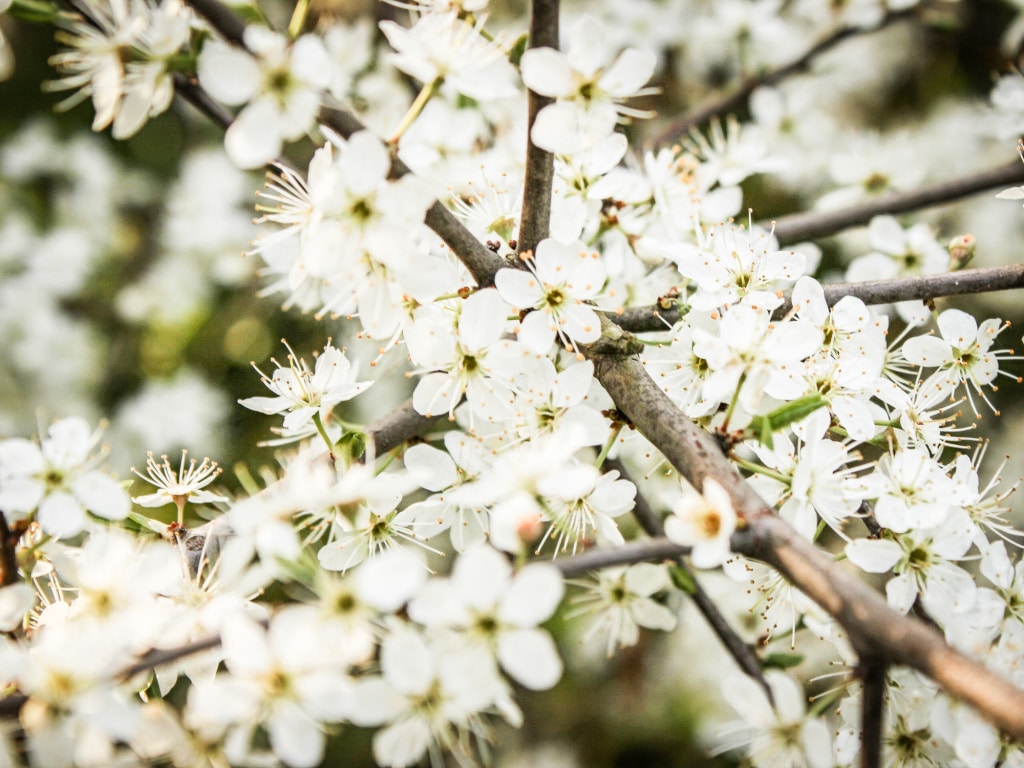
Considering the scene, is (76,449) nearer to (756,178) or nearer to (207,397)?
(207,397)

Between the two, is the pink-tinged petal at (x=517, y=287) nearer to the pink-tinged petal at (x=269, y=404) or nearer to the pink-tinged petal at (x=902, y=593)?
the pink-tinged petal at (x=269, y=404)

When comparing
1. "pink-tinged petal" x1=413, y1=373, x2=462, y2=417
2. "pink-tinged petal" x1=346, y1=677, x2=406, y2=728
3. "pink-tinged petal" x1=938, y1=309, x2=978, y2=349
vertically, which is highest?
"pink-tinged petal" x1=938, y1=309, x2=978, y2=349

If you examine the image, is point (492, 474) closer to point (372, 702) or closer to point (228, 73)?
point (372, 702)

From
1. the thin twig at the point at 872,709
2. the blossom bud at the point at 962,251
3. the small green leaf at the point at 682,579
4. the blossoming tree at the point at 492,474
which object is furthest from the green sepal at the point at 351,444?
the blossom bud at the point at 962,251

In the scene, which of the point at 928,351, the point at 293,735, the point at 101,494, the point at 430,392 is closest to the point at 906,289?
the point at 928,351

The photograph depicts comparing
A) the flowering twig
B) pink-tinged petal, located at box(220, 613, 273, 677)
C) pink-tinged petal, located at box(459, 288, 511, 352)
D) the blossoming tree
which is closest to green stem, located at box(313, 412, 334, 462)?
the blossoming tree

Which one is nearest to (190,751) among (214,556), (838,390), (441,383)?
(214,556)

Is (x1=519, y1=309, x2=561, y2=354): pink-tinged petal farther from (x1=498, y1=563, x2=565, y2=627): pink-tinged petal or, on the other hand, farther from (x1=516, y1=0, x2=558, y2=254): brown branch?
(x1=498, y1=563, x2=565, y2=627): pink-tinged petal

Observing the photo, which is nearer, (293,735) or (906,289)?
(293,735)
